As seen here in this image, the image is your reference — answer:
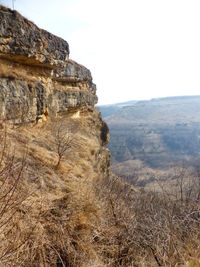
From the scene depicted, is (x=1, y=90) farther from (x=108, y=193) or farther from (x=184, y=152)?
(x=184, y=152)

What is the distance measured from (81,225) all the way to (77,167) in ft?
14.0

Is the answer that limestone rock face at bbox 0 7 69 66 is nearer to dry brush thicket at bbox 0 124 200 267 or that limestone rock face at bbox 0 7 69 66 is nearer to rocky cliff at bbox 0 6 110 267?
rocky cliff at bbox 0 6 110 267

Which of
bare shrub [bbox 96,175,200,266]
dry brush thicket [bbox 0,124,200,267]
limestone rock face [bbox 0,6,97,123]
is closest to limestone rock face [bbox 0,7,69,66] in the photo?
limestone rock face [bbox 0,6,97,123]

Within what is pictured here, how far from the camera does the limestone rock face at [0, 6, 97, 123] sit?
885 cm

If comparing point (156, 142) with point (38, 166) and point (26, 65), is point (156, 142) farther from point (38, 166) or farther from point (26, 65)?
point (38, 166)

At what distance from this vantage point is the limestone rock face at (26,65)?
8852 millimetres

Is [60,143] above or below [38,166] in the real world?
above

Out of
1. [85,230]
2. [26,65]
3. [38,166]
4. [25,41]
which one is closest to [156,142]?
[26,65]

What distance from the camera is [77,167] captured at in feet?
32.0

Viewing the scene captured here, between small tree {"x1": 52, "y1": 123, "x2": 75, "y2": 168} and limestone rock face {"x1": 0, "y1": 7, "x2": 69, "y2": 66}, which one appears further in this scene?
small tree {"x1": 52, "y1": 123, "x2": 75, "y2": 168}

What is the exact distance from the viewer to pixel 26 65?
1065 cm

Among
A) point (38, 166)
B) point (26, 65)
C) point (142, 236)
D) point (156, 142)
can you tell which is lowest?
point (156, 142)

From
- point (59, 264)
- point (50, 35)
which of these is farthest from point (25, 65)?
point (59, 264)

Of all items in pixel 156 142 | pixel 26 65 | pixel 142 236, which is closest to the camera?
pixel 142 236
